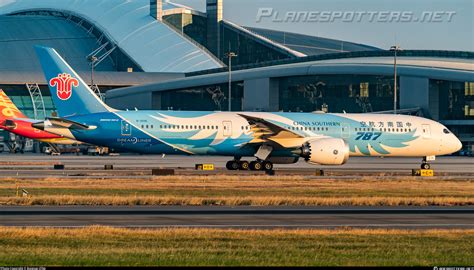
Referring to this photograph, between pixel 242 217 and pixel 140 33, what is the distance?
4970 inches

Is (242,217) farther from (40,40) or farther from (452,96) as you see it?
(40,40)

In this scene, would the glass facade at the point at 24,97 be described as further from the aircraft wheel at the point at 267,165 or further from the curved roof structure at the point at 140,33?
the aircraft wheel at the point at 267,165

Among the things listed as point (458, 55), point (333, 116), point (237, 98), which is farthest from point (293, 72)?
point (333, 116)

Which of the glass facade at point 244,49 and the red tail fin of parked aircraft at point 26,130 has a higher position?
the glass facade at point 244,49

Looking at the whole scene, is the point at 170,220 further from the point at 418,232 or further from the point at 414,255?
the point at 414,255

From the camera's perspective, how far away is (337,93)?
117 m

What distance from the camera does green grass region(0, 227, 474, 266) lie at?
22484 millimetres

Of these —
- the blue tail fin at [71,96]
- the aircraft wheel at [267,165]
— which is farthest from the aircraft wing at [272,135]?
the blue tail fin at [71,96]

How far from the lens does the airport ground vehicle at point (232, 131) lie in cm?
6175

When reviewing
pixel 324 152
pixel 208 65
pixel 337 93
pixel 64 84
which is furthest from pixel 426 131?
pixel 208 65

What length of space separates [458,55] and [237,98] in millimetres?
27922

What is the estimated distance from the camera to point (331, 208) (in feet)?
123

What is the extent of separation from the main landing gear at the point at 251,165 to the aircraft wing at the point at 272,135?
4.57 ft

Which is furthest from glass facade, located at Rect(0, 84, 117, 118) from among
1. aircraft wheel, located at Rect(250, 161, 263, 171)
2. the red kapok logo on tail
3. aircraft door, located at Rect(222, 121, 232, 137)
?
aircraft wheel, located at Rect(250, 161, 263, 171)
